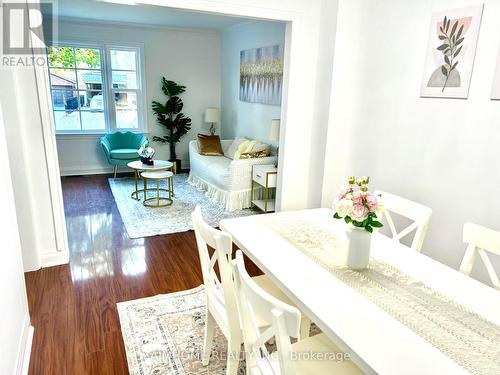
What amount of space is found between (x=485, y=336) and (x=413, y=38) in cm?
219

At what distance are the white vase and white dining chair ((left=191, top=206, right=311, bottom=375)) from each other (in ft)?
1.56

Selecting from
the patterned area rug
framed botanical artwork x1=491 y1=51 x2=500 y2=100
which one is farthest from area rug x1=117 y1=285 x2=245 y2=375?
framed botanical artwork x1=491 y1=51 x2=500 y2=100

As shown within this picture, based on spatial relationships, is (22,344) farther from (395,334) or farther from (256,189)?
(256,189)

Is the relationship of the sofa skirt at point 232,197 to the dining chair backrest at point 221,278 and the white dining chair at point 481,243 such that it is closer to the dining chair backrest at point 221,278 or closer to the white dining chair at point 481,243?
the dining chair backrest at point 221,278

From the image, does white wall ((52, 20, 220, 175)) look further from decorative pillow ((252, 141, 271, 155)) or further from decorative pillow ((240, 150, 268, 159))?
decorative pillow ((240, 150, 268, 159))

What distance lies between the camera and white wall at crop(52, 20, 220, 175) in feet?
19.5

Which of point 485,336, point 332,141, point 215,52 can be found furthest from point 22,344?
point 215,52

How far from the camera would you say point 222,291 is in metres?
1.62

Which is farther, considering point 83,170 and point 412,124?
point 83,170

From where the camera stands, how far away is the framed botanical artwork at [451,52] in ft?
7.24

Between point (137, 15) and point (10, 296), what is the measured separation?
4.68 metres

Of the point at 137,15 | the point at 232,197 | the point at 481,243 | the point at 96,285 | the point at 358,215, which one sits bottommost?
the point at 96,285

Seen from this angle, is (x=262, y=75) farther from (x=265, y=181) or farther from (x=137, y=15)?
(x=137, y=15)

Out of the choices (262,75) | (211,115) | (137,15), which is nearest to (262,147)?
(262,75)
